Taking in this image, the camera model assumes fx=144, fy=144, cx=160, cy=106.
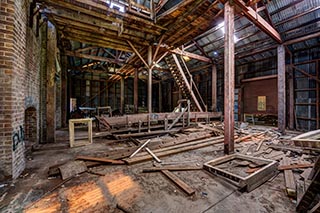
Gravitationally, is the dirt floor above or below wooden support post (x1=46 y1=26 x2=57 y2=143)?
below

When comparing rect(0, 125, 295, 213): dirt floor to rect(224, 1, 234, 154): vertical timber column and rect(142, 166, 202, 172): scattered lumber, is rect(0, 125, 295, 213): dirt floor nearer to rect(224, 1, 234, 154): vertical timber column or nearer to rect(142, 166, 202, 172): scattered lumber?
rect(142, 166, 202, 172): scattered lumber

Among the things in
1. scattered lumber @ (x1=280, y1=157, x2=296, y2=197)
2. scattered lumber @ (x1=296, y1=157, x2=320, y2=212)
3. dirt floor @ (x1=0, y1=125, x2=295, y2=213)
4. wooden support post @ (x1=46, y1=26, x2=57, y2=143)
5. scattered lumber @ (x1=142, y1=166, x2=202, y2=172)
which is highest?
wooden support post @ (x1=46, y1=26, x2=57, y2=143)

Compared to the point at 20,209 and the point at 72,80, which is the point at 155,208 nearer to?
the point at 20,209

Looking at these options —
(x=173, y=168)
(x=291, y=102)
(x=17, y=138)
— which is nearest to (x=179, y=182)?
(x=173, y=168)

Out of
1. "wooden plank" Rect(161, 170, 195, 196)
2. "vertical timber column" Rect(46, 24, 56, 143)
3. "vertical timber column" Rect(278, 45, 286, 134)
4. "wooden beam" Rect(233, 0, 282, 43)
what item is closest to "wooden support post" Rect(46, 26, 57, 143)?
"vertical timber column" Rect(46, 24, 56, 143)

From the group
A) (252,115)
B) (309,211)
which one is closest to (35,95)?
(309,211)

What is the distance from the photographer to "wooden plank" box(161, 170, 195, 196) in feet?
7.67

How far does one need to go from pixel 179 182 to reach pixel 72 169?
2.24 meters

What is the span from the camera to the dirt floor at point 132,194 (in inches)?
79.6

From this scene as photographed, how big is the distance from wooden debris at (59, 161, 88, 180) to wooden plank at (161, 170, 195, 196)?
1750mm

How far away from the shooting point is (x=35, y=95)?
460 centimetres

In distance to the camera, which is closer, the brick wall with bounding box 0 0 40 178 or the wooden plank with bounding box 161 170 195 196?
the wooden plank with bounding box 161 170 195 196

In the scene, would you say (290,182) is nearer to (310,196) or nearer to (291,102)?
(310,196)

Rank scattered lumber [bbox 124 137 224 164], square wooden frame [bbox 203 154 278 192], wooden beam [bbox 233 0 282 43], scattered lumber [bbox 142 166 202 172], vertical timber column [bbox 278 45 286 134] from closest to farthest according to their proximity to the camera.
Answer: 1. square wooden frame [bbox 203 154 278 192]
2. scattered lumber [bbox 142 166 202 172]
3. scattered lumber [bbox 124 137 224 164]
4. wooden beam [bbox 233 0 282 43]
5. vertical timber column [bbox 278 45 286 134]
